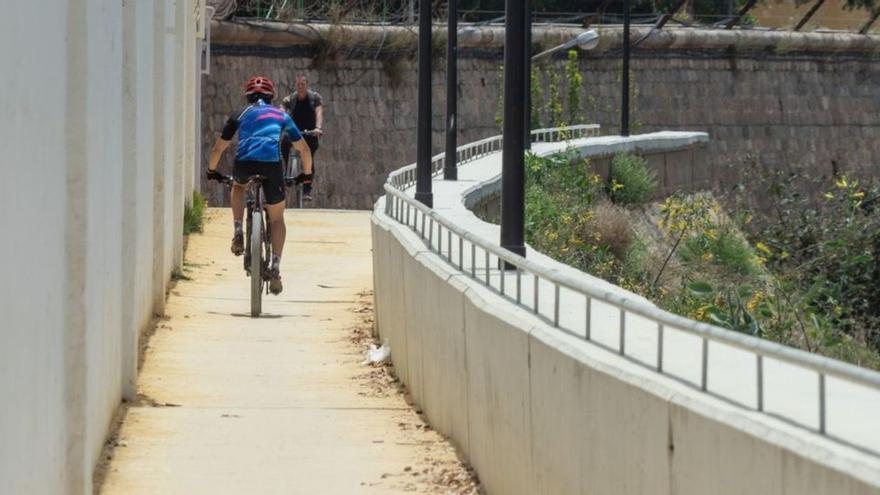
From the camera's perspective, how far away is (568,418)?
6.30m

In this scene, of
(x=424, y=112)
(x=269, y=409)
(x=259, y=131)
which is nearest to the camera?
(x=269, y=409)

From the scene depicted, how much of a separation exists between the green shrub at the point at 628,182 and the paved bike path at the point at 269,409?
614 inches

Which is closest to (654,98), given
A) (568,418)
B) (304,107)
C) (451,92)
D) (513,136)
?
(304,107)

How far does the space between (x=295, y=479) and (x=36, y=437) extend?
2444 mm

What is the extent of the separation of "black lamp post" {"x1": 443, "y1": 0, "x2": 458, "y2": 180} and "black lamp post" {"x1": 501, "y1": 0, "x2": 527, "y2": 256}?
26.3 feet

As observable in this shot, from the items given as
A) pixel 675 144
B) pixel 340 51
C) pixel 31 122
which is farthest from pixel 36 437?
pixel 675 144

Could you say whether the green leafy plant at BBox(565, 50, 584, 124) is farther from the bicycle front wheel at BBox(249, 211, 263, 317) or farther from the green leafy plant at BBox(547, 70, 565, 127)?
the bicycle front wheel at BBox(249, 211, 263, 317)

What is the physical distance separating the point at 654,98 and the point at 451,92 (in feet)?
71.7

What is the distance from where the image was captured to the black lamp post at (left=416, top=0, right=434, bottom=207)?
16.2m

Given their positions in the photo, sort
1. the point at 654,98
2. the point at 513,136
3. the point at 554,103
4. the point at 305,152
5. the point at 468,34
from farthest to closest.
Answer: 1. the point at 654,98
2. the point at 554,103
3. the point at 468,34
4. the point at 305,152
5. the point at 513,136

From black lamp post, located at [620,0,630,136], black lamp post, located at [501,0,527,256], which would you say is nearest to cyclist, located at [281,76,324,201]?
black lamp post, located at [501,0,527,256]

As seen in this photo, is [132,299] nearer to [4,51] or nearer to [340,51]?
[4,51]

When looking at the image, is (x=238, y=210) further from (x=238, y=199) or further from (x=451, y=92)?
(x=451, y=92)

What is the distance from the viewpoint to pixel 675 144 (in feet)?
119
